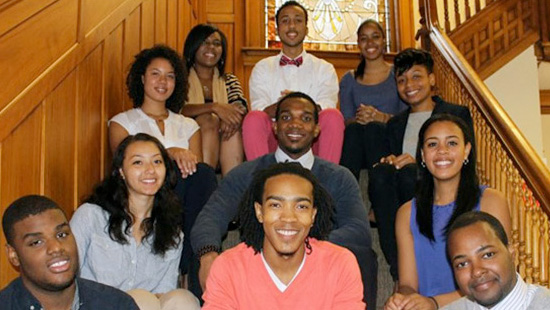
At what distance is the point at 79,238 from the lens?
270 cm

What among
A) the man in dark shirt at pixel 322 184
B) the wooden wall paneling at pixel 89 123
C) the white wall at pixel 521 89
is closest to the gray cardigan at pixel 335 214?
the man in dark shirt at pixel 322 184

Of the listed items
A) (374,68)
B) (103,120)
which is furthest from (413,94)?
(103,120)

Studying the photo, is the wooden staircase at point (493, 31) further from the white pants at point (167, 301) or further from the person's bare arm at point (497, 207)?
the white pants at point (167, 301)

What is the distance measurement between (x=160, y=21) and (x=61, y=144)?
7.39 feet

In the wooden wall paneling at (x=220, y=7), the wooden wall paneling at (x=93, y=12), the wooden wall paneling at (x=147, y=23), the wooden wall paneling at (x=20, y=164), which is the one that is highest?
the wooden wall paneling at (x=220, y=7)

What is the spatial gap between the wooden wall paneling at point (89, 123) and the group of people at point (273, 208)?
162 millimetres

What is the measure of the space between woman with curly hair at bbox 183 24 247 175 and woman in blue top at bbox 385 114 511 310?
1324mm

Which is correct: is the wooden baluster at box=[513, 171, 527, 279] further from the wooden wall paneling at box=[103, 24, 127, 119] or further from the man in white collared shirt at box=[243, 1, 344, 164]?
the wooden wall paneling at box=[103, 24, 127, 119]

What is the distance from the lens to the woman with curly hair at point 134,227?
2.70 m

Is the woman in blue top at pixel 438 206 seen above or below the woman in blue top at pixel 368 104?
below

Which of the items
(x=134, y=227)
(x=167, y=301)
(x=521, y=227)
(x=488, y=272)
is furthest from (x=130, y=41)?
(x=488, y=272)

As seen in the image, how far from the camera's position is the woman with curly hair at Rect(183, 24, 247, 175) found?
402 cm

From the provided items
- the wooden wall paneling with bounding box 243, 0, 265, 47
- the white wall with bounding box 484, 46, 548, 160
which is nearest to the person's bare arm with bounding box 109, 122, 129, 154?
the wooden wall paneling with bounding box 243, 0, 265, 47

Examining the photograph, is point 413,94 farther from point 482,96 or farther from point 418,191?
point 418,191
